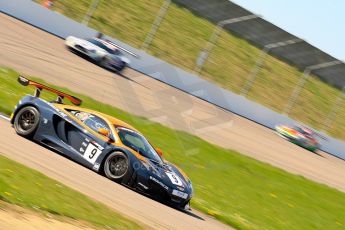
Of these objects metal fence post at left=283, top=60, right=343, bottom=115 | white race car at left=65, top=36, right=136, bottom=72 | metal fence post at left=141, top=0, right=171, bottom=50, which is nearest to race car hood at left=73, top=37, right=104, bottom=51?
white race car at left=65, top=36, right=136, bottom=72

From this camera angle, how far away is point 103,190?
39.9 feet

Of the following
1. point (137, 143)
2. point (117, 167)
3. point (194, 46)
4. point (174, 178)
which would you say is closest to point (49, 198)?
point (117, 167)

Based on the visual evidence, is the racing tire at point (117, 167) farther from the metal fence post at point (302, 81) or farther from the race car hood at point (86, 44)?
the metal fence post at point (302, 81)

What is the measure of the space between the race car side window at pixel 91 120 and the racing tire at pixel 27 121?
0.70 meters

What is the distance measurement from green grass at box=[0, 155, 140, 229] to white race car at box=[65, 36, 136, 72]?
60.8ft

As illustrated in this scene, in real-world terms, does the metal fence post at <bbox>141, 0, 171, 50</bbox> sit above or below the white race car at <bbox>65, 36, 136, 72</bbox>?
above

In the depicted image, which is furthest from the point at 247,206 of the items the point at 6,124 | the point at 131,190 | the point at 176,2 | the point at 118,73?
the point at 176,2

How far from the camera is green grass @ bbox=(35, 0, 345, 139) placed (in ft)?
116

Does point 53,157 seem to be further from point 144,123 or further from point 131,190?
point 144,123

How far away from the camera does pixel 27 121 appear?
14.1 meters

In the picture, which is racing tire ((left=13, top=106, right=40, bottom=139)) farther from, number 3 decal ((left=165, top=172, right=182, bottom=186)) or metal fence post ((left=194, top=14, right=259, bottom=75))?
metal fence post ((left=194, top=14, right=259, bottom=75))

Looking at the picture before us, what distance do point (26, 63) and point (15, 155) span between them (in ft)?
37.7

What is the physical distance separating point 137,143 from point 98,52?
15.4 metres

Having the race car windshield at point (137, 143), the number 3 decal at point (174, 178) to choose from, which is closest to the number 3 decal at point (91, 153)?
the race car windshield at point (137, 143)
